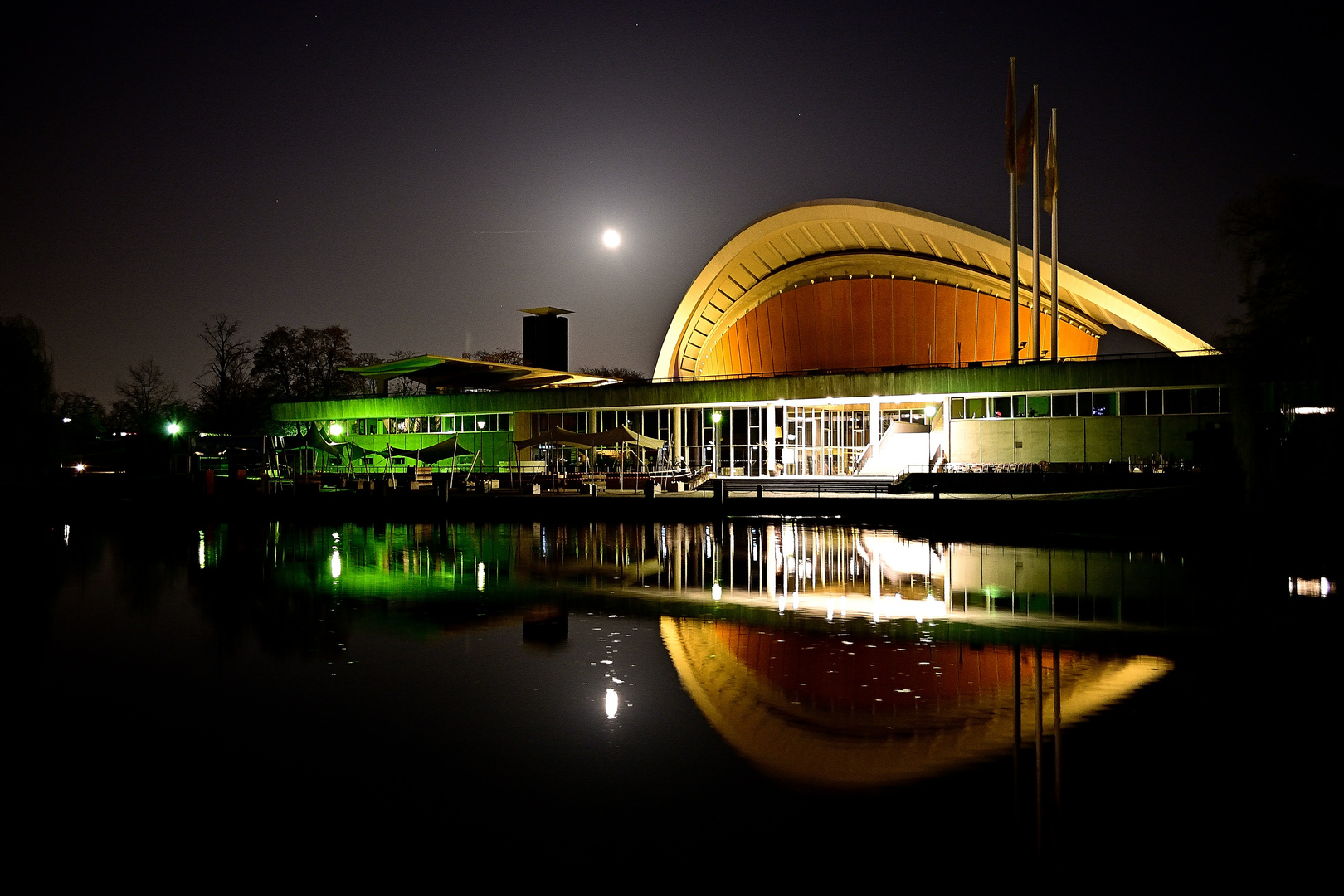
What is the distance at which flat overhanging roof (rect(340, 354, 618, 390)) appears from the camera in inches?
1874

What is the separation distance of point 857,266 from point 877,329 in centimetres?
322

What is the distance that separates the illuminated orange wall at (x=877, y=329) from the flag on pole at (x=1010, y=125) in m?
9.83

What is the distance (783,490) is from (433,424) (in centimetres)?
2258

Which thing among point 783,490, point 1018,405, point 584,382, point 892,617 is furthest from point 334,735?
point 584,382

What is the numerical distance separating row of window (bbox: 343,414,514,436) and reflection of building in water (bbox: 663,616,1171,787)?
42010 mm

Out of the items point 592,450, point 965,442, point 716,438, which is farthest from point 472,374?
point 965,442

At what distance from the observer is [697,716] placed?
7.29 m

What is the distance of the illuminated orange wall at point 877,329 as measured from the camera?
4862 centimetres

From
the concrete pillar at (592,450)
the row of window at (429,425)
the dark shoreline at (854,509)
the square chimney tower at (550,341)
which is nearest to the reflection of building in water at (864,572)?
the dark shoreline at (854,509)

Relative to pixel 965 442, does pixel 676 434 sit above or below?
above

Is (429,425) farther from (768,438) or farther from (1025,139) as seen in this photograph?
(1025,139)

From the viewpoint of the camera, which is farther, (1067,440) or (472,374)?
(472,374)

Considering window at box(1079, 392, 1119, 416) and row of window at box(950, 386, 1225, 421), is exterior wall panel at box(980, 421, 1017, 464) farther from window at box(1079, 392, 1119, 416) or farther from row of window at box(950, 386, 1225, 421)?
window at box(1079, 392, 1119, 416)

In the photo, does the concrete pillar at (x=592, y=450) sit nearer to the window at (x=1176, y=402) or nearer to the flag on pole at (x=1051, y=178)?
the flag on pole at (x=1051, y=178)
